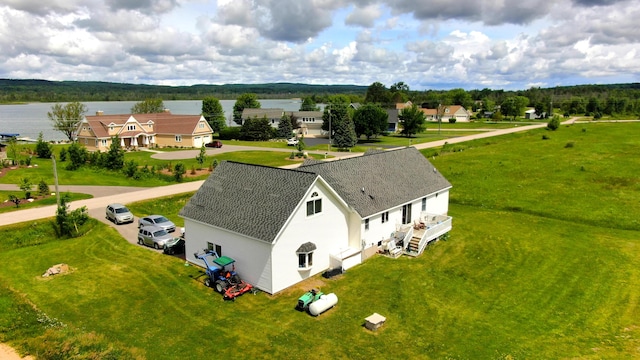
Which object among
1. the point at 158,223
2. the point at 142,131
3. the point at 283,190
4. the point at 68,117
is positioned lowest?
the point at 158,223

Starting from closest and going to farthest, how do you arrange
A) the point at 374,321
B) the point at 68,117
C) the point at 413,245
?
the point at 374,321 < the point at 413,245 < the point at 68,117

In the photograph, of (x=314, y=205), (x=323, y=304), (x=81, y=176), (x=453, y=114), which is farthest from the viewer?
(x=453, y=114)

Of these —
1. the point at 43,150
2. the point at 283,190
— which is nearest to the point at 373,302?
the point at 283,190

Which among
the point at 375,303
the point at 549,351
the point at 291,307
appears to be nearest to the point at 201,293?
the point at 291,307

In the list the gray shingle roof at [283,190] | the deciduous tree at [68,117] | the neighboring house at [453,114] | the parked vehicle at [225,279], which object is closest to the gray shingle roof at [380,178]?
the gray shingle roof at [283,190]

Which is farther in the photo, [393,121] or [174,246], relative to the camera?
[393,121]

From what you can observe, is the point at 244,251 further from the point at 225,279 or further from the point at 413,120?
the point at 413,120

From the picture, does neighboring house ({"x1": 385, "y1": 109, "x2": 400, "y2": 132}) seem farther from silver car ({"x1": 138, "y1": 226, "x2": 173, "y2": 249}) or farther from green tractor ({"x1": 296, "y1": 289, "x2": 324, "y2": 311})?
green tractor ({"x1": 296, "y1": 289, "x2": 324, "y2": 311})
